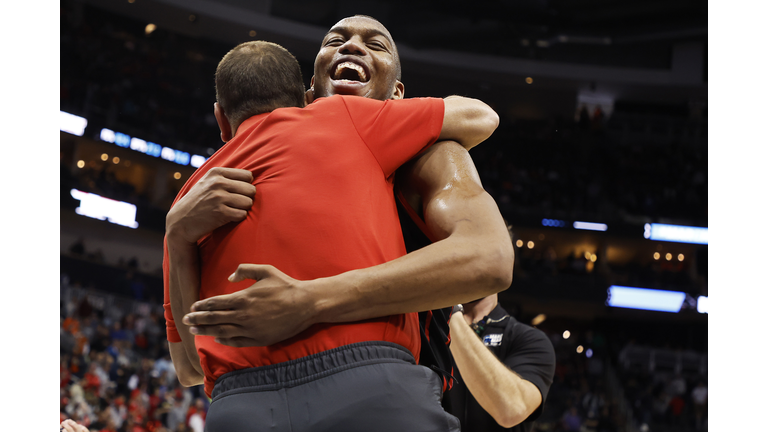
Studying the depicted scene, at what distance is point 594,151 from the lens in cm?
2258

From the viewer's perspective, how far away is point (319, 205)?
1.51 m

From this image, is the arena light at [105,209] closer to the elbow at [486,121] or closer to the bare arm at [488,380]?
the bare arm at [488,380]

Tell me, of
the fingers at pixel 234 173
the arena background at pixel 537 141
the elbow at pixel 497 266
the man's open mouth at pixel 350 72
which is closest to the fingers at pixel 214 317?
the fingers at pixel 234 173

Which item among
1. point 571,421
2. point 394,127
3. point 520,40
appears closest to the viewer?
point 394,127

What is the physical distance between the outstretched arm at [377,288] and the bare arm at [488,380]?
1.12 m

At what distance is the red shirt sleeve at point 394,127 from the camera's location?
1.62m

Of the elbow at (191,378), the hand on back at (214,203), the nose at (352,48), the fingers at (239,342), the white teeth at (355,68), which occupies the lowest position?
the elbow at (191,378)

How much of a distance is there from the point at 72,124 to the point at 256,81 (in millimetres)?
18701

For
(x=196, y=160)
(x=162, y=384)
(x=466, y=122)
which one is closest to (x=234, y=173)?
(x=466, y=122)

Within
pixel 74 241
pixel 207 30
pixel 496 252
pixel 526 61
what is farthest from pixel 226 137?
pixel 526 61

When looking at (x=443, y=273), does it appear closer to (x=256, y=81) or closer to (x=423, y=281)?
(x=423, y=281)

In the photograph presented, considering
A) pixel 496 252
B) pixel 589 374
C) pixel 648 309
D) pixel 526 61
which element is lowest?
pixel 589 374

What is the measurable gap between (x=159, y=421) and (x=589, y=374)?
12.2 meters

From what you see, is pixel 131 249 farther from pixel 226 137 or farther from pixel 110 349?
pixel 226 137
